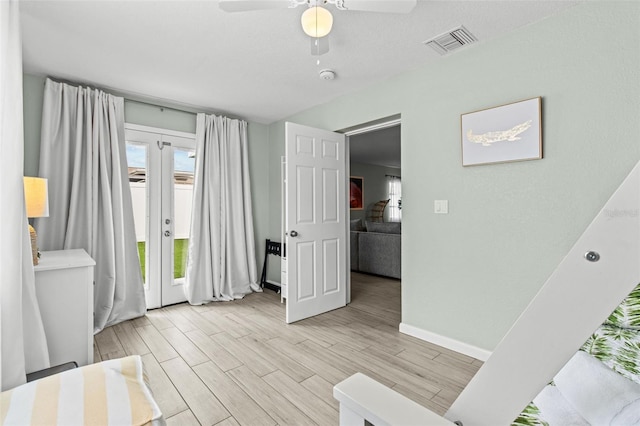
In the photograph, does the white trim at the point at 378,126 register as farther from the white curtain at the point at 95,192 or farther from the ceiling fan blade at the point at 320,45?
the white curtain at the point at 95,192

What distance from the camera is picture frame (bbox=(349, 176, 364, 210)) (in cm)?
793

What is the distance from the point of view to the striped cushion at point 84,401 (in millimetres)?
916

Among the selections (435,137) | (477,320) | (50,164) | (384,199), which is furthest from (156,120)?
(384,199)

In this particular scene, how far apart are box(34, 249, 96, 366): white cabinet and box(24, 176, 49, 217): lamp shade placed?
34 centimetres

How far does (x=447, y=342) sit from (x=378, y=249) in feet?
9.39

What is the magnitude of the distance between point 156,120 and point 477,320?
3908 mm

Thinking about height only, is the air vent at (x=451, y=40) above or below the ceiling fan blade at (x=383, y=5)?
above

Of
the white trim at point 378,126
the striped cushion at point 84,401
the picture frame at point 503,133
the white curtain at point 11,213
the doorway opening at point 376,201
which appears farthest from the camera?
the doorway opening at point 376,201

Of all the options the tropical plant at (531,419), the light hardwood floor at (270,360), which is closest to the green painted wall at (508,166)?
the light hardwood floor at (270,360)

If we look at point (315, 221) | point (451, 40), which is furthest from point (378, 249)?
point (451, 40)

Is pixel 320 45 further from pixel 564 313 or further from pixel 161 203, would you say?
pixel 161 203

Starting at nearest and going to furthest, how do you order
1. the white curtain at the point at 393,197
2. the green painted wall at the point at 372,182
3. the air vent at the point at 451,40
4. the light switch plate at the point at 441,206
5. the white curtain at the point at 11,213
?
the white curtain at the point at 11,213 < the air vent at the point at 451,40 < the light switch plate at the point at 441,206 < the green painted wall at the point at 372,182 < the white curtain at the point at 393,197

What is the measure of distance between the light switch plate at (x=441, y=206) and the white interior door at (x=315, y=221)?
1248 millimetres

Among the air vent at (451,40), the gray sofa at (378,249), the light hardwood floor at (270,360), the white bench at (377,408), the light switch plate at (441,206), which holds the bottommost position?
the light hardwood floor at (270,360)
